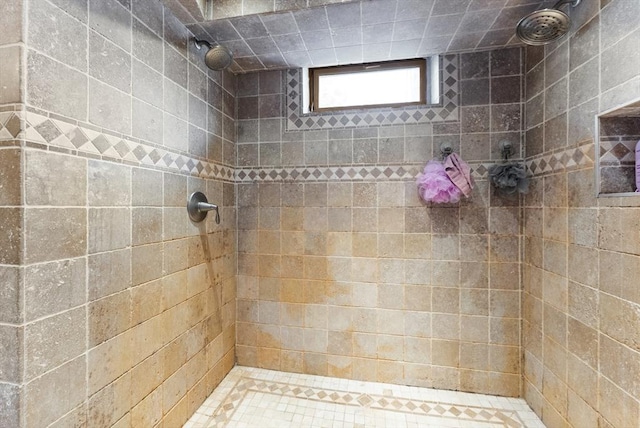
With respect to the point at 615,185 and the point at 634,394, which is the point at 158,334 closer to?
the point at 634,394

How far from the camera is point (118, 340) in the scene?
1049mm

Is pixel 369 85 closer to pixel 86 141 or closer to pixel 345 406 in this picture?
pixel 86 141

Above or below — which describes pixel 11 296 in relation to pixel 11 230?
below

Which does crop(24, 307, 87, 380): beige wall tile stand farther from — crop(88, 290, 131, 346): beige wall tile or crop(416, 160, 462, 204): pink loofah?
crop(416, 160, 462, 204): pink loofah

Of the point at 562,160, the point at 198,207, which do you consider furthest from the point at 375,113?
the point at 198,207

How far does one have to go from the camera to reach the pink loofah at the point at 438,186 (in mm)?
1570

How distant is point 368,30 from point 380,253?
1.23 metres

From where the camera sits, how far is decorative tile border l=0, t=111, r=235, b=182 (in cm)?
76

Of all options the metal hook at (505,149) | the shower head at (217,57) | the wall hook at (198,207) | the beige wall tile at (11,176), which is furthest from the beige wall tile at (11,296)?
the metal hook at (505,149)

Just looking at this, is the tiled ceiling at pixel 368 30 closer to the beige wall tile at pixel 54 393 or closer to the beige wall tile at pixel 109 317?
the beige wall tile at pixel 109 317

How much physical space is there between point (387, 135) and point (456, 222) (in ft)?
2.19

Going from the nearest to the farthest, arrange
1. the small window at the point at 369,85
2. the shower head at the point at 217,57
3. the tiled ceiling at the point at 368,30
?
1. the tiled ceiling at the point at 368,30
2. the shower head at the point at 217,57
3. the small window at the point at 369,85

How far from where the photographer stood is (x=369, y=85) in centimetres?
186

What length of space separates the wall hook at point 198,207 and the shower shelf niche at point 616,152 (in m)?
1.69
